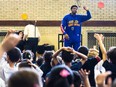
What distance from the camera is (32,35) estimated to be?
1345 cm

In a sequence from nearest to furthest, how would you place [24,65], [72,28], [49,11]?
[24,65] < [72,28] < [49,11]

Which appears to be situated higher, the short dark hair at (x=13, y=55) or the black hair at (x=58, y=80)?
the black hair at (x=58, y=80)

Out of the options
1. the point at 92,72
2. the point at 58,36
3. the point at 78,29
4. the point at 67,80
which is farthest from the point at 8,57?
the point at 58,36

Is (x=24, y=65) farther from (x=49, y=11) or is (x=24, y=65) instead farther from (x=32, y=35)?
(x=49, y=11)

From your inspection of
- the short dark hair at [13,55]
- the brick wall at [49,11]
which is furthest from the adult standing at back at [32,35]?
the short dark hair at [13,55]

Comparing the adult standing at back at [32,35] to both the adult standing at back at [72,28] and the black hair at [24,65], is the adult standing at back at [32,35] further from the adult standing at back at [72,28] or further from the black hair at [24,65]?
the black hair at [24,65]

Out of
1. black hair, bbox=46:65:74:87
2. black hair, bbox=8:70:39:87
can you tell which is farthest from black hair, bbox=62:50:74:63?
black hair, bbox=8:70:39:87

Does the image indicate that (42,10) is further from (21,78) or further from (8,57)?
(21,78)

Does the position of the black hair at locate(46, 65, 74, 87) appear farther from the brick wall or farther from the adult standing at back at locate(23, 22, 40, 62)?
the brick wall

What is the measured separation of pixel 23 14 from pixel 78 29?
14.1 feet

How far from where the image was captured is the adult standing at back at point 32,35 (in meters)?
11.8

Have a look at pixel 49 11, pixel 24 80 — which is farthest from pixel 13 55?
→ pixel 49 11

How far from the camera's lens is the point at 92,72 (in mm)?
4922

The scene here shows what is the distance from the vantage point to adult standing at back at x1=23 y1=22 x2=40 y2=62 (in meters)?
11.8
